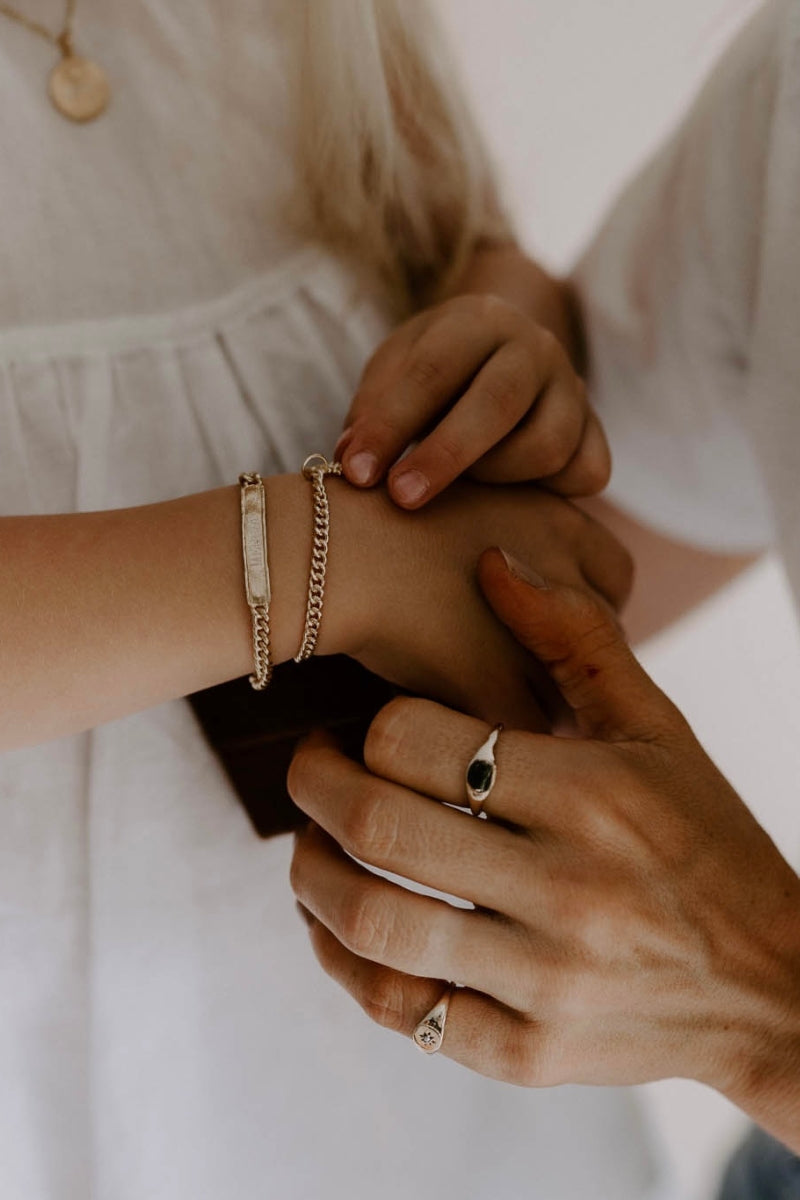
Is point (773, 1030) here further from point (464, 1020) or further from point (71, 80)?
point (71, 80)

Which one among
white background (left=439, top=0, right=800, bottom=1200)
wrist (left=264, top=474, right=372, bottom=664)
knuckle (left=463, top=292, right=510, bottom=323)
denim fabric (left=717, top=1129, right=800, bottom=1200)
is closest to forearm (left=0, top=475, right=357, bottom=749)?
wrist (left=264, top=474, right=372, bottom=664)

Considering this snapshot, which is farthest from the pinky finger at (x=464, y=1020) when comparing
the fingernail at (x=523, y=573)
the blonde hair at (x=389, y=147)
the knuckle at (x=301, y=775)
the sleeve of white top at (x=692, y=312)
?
the blonde hair at (x=389, y=147)

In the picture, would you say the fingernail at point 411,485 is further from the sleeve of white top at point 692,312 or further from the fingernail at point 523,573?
the sleeve of white top at point 692,312

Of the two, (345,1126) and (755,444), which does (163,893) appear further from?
(755,444)

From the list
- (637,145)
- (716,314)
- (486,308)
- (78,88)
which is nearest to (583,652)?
(486,308)

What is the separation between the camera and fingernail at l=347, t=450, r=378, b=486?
0.57 metres

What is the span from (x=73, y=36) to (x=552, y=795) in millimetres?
614

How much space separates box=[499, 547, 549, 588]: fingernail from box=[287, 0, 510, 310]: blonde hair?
0.35 metres

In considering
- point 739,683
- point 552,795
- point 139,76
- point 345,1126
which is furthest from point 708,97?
point 345,1126

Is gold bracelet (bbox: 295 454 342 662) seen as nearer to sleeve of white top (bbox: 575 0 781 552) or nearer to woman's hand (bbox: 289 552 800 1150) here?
woman's hand (bbox: 289 552 800 1150)

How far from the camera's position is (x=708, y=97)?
0.75 meters

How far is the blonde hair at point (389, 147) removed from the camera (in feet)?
2.35

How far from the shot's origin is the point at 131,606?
0.51 meters

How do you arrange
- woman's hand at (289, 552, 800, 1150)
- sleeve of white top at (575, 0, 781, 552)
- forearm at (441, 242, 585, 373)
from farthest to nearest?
forearm at (441, 242, 585, 373) < sleeve of white top at (575, 0, 781, 552) < woman's hand at (289, 552, 800, 1150)
